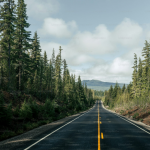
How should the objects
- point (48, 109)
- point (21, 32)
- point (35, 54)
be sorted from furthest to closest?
point (35, 54)
point (21, 32)
point (48, 109)

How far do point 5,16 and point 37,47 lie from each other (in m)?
19.1

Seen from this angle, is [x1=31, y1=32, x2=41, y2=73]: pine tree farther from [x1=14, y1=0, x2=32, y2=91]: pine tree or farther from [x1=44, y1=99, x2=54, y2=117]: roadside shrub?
[x1=44, y1=99, x2=54, y2=117]: roadside shrub

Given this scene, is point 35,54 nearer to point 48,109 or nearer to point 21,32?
point 21,32

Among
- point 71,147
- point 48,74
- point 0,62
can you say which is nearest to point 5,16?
point 0,62

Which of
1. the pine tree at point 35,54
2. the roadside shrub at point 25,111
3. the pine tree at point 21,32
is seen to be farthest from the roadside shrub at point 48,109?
the pine tree at point 35,54

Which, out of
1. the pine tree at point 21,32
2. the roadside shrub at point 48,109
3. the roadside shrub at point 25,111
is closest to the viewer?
the roadside shrub at point 25,111

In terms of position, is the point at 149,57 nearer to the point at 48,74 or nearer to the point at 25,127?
the point at 48,74

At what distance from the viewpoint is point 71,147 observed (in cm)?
775

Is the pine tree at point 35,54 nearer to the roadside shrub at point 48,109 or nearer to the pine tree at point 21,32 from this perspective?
the pine tree at point 21,32

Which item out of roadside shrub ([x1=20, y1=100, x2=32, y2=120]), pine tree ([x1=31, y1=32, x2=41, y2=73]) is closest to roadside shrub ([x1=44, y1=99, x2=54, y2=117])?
roadside shrub ([x1=20, y1=100, x2=32, y2=120])

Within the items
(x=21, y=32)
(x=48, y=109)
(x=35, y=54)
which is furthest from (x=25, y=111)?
(x=35, y=54)

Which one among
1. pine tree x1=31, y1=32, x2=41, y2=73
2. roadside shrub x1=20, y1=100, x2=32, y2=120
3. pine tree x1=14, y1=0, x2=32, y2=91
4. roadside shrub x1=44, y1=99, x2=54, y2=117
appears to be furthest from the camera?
pine tree x1=31, y1=32, x2=41, y2=73

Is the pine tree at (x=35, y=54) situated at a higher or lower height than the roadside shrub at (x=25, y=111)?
higher

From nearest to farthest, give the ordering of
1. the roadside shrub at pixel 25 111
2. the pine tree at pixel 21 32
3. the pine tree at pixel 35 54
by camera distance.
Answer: the roadside shrub at pixel 25 111 < the pine tree at pixel 21 32 < the pine tree at pixel 35 54
